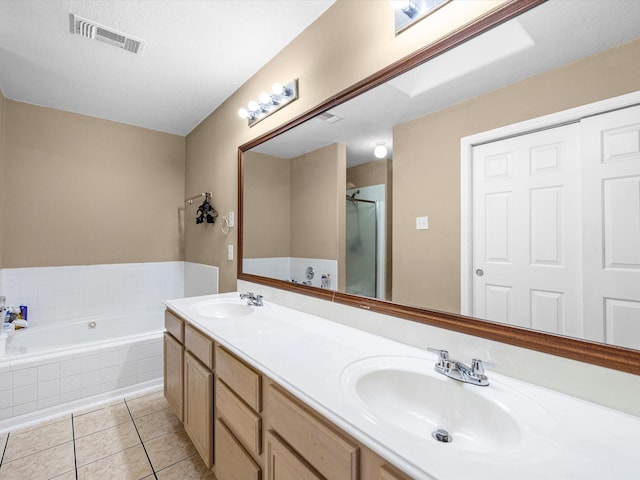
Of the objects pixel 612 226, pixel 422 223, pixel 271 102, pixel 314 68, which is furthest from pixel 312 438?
pixel 271 102

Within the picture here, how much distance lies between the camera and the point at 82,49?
1.91 meters

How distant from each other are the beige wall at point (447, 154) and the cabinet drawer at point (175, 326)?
49.8 inches

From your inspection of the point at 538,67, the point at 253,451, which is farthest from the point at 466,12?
the point at 253,451

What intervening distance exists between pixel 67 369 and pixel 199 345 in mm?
1450

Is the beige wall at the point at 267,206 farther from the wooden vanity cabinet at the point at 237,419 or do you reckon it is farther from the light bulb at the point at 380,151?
the wooden vanity cabinet at the point at 237,419

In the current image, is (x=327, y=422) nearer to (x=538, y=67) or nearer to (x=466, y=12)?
(x=538, y=67)

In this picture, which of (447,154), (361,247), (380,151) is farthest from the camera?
(361,247)

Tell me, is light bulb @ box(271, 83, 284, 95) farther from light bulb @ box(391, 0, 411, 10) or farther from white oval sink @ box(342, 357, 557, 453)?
white oval sink @ box(342, 357, 557, 453)

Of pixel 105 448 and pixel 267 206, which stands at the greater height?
pixel 267 206

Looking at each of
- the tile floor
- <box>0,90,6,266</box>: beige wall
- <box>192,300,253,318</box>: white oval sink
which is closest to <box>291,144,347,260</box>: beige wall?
<box>192,300,253,318</box>: white oval sink

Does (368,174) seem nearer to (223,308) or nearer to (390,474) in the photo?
(390,474)

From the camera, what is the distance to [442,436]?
0.83m

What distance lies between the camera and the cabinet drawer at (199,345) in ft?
4.64

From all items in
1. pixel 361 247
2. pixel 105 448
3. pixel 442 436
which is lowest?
pixel 105 448
